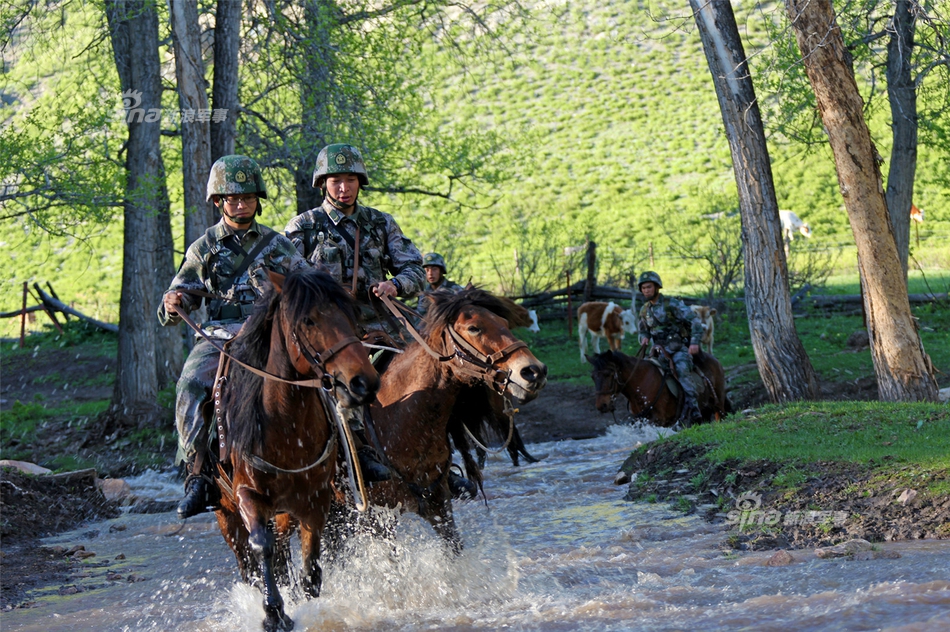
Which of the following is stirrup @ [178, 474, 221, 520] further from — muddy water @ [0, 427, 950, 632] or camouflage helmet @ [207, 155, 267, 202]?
camouflage helmet @ [207, 155, 267, 202]

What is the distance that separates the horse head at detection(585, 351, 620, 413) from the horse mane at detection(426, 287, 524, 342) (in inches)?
310

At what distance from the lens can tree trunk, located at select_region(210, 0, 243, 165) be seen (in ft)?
48.5

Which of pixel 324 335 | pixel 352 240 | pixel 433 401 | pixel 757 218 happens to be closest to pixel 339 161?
pixel 352 240

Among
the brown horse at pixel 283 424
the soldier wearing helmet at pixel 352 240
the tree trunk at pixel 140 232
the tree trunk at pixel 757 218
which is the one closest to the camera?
the brown horse at pixel 283 424

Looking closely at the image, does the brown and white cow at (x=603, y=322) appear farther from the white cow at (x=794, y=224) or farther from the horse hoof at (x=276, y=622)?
the horse hoof at (x=276, y=622)

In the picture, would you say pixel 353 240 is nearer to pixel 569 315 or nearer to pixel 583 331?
pixel 583 331

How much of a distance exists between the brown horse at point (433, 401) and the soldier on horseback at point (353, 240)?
2.46 ft

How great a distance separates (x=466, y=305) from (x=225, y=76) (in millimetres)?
9636

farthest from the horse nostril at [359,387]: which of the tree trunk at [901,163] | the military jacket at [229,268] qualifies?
the tree trunk at [901,163]

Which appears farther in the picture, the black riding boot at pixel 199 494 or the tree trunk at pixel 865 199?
the tree trunk at pixel 865 199

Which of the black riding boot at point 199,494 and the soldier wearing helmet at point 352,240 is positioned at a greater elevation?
the soldier wearing helmet at point 352,240

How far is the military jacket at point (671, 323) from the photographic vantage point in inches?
574

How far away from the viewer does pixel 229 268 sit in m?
6.56

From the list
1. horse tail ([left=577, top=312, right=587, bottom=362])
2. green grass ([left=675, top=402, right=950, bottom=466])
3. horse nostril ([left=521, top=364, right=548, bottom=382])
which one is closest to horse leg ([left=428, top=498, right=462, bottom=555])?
horse nostril ([left=521, top=364, right=548, bottom=382])
